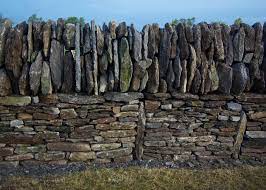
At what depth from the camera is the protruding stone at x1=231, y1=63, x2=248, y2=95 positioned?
7.38 m

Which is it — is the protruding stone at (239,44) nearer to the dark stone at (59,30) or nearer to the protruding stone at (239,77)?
the protruding stone at (239,77)

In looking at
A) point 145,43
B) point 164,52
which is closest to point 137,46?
point 145,43

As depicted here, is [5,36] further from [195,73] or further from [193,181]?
[193,181]

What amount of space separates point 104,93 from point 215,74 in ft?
7.12

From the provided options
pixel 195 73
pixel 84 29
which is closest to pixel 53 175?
pixel 84 29

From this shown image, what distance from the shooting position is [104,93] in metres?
7.17

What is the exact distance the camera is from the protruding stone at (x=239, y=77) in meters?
7.38

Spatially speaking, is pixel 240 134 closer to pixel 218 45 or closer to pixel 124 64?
pixel 218 45

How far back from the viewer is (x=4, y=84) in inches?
270

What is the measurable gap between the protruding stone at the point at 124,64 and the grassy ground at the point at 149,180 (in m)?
1.76

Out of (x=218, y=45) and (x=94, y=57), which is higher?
(x=218, y=45)

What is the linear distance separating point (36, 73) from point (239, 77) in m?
3.81

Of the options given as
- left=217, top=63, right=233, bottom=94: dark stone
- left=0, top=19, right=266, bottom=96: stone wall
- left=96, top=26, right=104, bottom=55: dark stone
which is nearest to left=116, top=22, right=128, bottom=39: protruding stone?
left=0, top=19, right=266, bottom=96: stone wall

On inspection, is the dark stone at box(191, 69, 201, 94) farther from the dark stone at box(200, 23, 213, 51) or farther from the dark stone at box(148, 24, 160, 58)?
the dark stone at box(148, 24, 160, 58)
